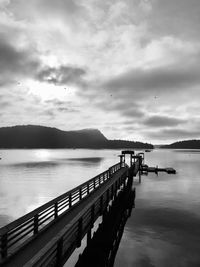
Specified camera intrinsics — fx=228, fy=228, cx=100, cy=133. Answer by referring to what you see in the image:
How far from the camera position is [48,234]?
11.6 meters

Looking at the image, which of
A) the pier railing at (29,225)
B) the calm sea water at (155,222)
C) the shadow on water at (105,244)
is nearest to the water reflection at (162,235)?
the calm sea water at (155,222)

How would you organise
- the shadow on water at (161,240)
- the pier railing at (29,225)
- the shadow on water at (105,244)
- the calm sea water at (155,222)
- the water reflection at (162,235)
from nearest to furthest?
the pier railing at (29,225), the shadow on water at (105,244), the shadow on water at (161,240), the water reflection at (162,235), the calm sea water at (155,222)

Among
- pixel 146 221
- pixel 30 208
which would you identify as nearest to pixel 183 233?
pixel 146 221

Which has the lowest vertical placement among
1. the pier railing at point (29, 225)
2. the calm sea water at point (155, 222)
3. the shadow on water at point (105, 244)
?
the calm sea water at point (155, 222)

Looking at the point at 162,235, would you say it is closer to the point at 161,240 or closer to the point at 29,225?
the point at 161,240

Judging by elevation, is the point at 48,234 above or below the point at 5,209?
above

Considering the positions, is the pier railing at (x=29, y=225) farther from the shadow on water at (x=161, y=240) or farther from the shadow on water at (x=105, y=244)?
the shadow on water at (x=161, y=240)

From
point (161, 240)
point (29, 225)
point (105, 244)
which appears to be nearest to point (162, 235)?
point (161, 240)

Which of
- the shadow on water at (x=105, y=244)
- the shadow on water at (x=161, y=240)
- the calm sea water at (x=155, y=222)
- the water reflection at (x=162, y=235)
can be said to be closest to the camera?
the shadow on water at (x=105, y=244)

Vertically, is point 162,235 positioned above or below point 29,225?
below

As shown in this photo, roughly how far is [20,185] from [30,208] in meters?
19.1

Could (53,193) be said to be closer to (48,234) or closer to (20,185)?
(20,185)

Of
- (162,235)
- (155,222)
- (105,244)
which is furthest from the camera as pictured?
(155,222)

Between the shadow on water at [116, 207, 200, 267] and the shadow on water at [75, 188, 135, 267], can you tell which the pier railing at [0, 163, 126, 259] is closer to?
the shadow on water at [75, 188, 135, 267]
